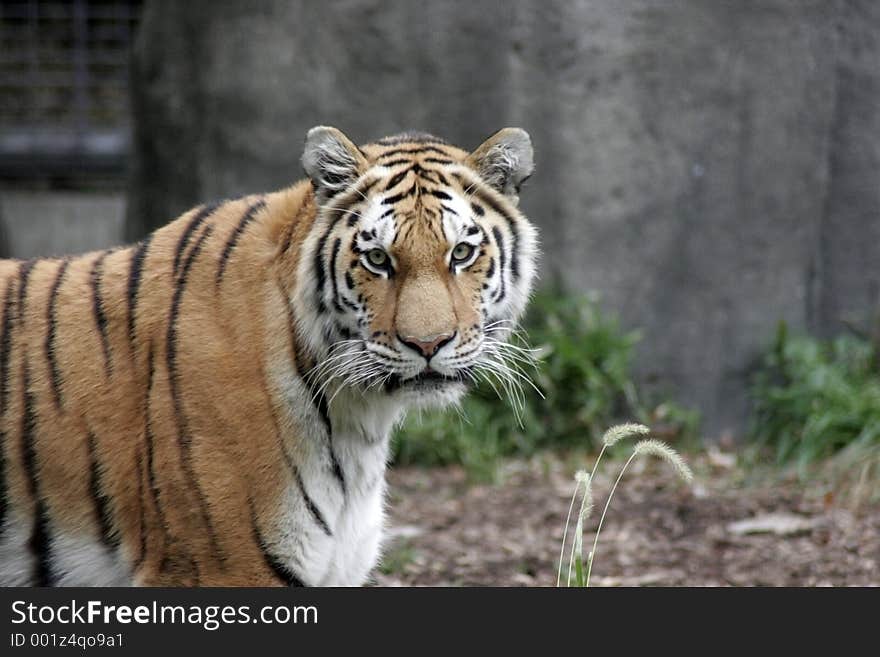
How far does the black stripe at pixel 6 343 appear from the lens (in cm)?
323

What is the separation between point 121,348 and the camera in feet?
10.5

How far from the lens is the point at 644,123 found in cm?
633

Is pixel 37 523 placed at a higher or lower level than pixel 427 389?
lower

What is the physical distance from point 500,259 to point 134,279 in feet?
3.17

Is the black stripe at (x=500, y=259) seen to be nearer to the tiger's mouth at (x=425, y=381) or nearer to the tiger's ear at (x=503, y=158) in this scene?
the tiger's ear at (x=503, y=158)

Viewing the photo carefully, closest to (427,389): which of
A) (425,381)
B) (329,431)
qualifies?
(425,381)

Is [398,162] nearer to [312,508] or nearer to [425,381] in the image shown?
[425,381]

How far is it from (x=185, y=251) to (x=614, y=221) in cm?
347

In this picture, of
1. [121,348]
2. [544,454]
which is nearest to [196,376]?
[121,348]

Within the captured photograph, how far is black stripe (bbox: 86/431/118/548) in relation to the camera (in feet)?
10.3

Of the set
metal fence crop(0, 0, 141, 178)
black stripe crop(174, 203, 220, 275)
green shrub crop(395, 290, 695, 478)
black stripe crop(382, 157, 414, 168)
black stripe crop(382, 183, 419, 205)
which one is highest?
metal fence crop(0, 0, 141, 178)

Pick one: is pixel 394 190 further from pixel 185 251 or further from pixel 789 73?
pixel 789 73

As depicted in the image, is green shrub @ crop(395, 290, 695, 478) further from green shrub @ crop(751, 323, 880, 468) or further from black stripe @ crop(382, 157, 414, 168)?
black stripe @ crop(382, 157, 414, 168)

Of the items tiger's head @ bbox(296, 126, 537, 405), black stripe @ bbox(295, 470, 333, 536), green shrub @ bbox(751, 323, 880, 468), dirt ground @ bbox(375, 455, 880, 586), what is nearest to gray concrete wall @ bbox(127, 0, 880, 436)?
green shrub @ bbox(751, 323, 880, 468)
